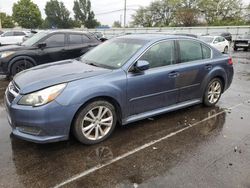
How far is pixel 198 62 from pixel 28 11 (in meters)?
71.6

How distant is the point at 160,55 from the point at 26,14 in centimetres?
7130

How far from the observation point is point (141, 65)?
12.9 feet

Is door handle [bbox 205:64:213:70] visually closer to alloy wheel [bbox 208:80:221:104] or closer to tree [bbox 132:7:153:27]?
alloy wheel [bbox 208:80:221:104]

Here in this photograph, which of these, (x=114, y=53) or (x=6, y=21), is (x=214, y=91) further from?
(x=6, y=21)

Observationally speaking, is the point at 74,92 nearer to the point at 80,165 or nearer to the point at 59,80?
the point at 59,80

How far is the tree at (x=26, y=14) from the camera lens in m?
67.2

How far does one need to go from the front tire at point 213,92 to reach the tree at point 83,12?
78.8m

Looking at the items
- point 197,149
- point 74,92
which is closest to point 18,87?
point 74,92

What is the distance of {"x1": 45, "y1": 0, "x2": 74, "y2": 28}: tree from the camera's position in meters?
81.6

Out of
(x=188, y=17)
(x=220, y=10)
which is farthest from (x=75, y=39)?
(x=220, y=10)

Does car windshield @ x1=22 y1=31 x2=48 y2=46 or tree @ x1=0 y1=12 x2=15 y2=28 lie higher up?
tree @ x1=0 y1=12 x2=15 y2=28

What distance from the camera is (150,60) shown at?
4.26m

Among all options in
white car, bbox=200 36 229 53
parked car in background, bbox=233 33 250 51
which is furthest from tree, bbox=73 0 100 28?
white car, bbox=200 36 229 53

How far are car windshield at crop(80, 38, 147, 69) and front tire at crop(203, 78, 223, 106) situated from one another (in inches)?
75.4
